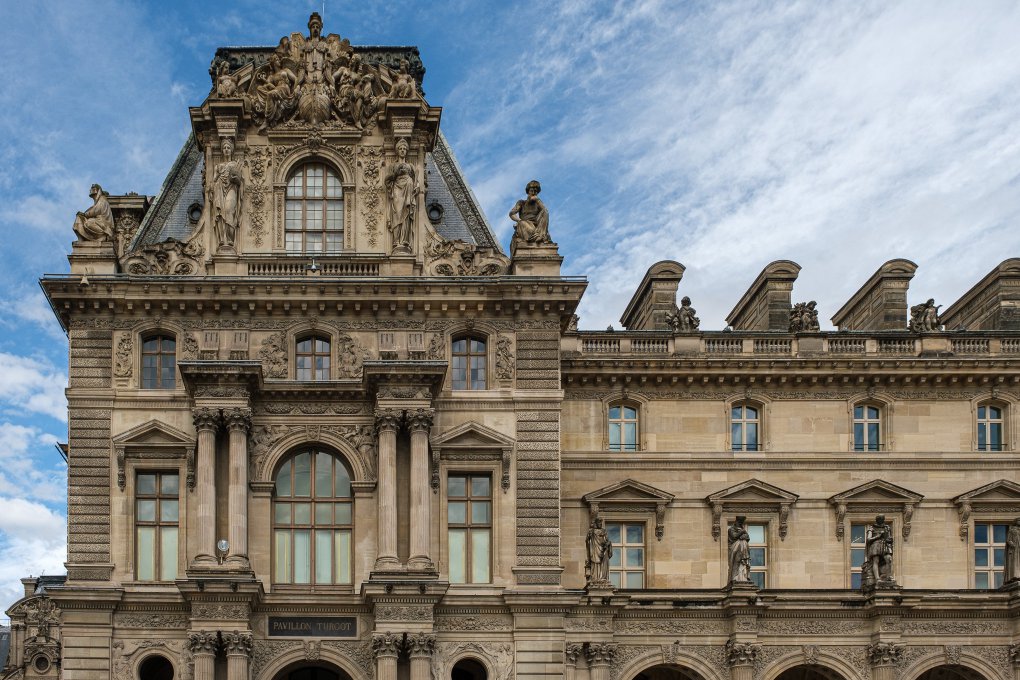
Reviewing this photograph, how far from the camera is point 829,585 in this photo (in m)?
45.4

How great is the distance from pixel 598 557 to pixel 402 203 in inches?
451

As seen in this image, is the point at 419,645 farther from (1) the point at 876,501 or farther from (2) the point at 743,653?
(1) the point at 876,501

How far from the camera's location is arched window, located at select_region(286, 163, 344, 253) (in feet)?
142

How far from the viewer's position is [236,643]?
1539 inches

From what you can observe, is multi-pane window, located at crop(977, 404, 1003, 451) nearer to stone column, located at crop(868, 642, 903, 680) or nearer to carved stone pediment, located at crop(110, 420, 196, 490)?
stone column, located at crop(868, 642, 903, 680)

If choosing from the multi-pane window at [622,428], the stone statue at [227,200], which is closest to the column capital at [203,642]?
the stone statue at [227,200]

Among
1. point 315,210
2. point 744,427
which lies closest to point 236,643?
point 315,210

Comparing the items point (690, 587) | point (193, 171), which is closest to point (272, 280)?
point (193, 171)

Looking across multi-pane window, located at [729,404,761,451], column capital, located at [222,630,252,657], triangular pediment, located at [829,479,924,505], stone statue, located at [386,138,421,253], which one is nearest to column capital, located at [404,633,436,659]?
column capital, located at [222,630,252,657]

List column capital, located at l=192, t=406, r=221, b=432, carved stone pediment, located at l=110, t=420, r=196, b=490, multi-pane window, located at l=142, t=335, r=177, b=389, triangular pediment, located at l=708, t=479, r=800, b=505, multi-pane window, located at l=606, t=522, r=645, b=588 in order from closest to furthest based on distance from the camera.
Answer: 1. column capital, located at l=192, t=406, r=221, b=432
2. carved stone pediment, located at l=110, t=420, r=196, b=490
3. multi-pane window, located at l=142, t=335, r=177, b=389
4. multi-pane window, located at l=606, t=522, r=645, b=588
5. triangular pediment, located at l=708, t=479, r=800, b=505

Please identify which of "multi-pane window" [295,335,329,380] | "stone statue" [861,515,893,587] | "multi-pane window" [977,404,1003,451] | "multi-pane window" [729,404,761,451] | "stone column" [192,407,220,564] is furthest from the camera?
"multi-pane window" [977,404,1003,451]

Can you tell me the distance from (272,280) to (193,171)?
19.5 feet

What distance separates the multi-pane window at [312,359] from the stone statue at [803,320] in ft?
48.6

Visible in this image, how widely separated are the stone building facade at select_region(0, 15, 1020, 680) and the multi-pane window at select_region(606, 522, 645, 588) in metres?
0.09
